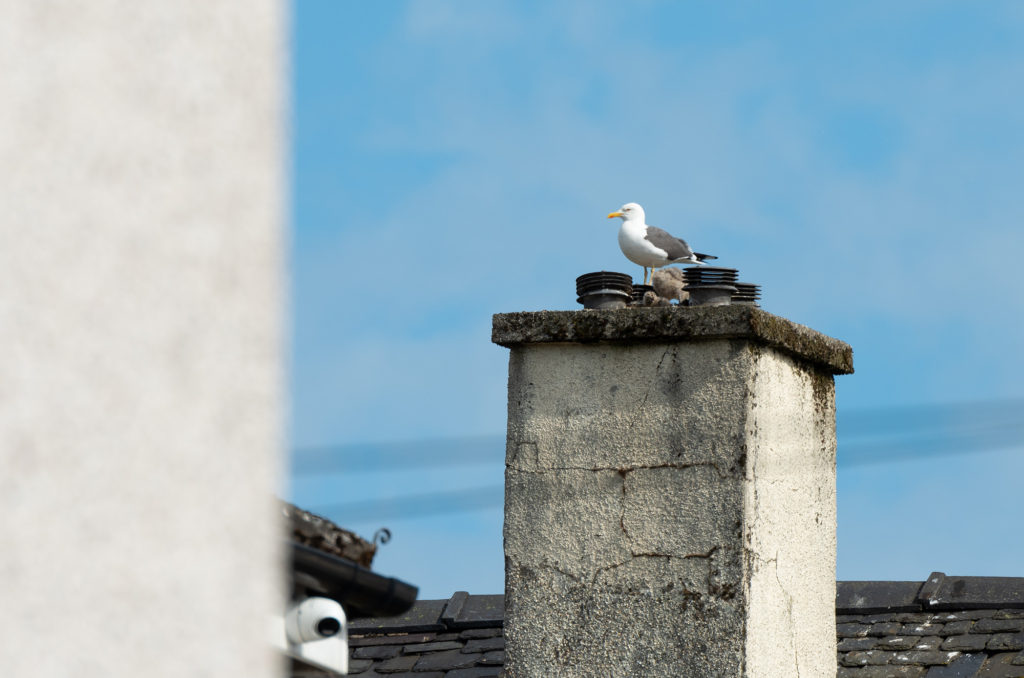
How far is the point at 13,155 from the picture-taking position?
1.19 metres

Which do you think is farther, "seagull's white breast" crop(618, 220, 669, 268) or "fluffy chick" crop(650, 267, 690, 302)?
"seagull's white breast" crop(618, 220, 669, 268)

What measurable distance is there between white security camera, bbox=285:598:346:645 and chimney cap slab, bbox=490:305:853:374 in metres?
2.10

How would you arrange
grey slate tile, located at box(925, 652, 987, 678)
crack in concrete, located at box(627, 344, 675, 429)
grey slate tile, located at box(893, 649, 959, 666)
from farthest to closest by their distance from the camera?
grey slate tile, located at box(893, 649, 959, 666) < grey slate tile, located at box(925, 652, 987, 678) < crack in concrete, located at box(627, 344, 675, 429)

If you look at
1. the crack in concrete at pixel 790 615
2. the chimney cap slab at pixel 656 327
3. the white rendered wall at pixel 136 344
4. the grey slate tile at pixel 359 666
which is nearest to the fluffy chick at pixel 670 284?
the chimney cap slab at pixel 656 327

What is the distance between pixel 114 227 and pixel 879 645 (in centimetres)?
534

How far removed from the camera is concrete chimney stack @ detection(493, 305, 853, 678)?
15.0ft

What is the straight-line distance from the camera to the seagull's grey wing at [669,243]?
548 cm

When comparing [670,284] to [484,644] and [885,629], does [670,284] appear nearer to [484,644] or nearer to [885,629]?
[885,629]

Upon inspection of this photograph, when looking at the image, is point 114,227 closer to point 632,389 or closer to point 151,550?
point 151,550

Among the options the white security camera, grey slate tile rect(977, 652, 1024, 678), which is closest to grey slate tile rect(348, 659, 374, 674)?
grey slate tile rect(977, 652, 1024, 678)

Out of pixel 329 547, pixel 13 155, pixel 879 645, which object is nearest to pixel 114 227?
pixel 13 155

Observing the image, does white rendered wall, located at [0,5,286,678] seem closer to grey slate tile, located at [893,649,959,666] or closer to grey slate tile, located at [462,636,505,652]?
grey slate tile, located at [893,649,959,666]

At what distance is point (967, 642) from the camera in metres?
5.88

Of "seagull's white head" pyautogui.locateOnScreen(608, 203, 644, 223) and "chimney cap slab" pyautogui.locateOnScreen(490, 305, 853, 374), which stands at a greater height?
"seagull's white head" pyautogui.locateOnScreen(608, 203, 644, 223)
